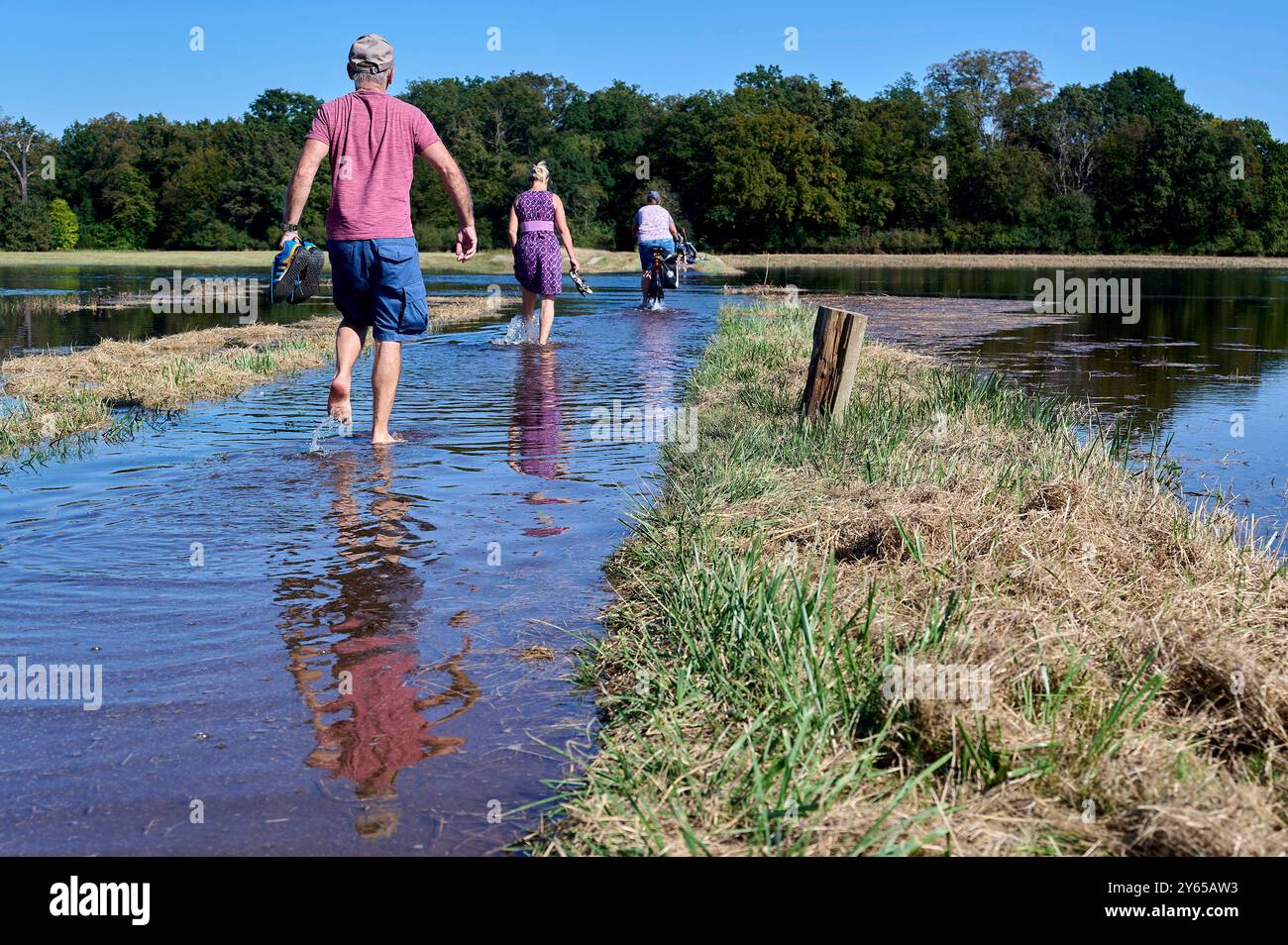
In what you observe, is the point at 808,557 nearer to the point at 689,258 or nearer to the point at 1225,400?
the point at 1225,400

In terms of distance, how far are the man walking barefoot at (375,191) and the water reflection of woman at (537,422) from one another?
3.31 ft

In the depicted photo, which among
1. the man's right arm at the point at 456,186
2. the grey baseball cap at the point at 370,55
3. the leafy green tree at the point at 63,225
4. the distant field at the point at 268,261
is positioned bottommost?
the man's right arm at the point at 456,186

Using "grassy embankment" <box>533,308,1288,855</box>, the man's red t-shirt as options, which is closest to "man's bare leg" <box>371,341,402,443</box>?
the man's red t-shirt

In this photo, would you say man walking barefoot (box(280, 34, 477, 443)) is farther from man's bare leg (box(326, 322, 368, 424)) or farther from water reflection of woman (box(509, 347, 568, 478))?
water reflection of woman (box(509, 347, 568, 478))

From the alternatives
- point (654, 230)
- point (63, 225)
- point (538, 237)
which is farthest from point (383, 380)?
point (63, 225)

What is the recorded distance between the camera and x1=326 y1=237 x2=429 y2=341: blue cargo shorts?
7184mm

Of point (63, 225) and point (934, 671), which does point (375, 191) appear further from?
point (63, 225)

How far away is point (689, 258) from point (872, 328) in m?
4.82

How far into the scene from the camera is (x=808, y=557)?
4.52 meters

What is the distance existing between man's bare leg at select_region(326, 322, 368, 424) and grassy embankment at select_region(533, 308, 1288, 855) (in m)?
2.75

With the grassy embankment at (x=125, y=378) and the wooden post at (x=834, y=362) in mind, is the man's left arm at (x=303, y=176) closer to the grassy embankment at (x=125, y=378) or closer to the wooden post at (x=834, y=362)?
the grassy embankment at (x=125, y=378)

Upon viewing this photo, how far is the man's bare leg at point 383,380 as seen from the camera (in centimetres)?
743

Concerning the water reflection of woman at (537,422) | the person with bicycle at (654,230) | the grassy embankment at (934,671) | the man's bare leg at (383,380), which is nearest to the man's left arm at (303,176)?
the man's bare leg at (383,380)
